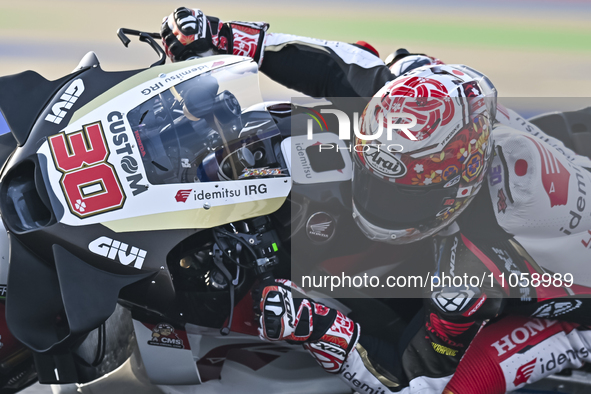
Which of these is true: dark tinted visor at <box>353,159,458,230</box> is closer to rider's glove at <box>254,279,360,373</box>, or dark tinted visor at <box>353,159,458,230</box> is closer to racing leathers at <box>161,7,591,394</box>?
racing leathers at <box>161,7,591,394</box>

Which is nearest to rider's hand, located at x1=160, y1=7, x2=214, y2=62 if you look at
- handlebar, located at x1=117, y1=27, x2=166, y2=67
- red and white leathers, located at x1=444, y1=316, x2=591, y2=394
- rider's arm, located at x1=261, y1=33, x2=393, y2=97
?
handlebar, located at x1=117, y1=27, x2=166, y2=67

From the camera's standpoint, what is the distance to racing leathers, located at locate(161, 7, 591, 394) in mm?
1536

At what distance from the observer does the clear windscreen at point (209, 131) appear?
1.38 metres

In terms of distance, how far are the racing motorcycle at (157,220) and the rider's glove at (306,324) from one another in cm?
8

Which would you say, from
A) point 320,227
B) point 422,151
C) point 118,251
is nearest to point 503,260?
point 422,151

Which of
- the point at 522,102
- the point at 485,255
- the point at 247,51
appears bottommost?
the point at 485,255

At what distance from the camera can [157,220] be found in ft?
4.34

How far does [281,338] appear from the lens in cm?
148

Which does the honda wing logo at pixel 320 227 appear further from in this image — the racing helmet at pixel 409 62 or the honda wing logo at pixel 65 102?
the racing helmet at pixel 409 62

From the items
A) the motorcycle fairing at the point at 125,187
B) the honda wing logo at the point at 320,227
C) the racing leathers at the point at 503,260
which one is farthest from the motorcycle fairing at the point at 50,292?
the racing leathers at the point at 503,260

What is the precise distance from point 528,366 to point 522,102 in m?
1.15

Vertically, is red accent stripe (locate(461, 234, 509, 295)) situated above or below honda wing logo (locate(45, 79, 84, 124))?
below

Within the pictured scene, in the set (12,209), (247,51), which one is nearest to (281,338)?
(12,209)

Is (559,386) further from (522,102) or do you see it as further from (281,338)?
(522,102)
